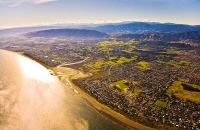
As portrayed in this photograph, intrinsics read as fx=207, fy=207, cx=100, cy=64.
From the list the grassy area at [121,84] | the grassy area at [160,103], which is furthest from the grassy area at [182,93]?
the grassy area at [121,84]

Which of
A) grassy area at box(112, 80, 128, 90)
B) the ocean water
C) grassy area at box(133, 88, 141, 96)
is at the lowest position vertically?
the ocean water

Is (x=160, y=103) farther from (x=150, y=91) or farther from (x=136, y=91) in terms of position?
(x=136, y=91)

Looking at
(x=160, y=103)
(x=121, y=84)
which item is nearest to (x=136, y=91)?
(x=121, y=84)

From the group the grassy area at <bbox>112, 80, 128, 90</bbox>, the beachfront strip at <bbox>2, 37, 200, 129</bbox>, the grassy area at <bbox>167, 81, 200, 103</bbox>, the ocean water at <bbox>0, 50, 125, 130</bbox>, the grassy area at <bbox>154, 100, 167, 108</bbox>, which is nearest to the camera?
the ocean water at <bbox>0, 50, 125, 130</bbox>

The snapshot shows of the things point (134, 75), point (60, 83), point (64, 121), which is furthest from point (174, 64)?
point (64, 121)

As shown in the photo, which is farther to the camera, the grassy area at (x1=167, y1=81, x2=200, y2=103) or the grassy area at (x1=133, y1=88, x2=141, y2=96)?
the grassy area at (x1=133, y1=88, x2=141, y2=96)

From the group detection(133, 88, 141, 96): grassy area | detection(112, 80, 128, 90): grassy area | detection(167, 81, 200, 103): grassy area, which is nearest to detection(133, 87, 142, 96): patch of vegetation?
detection(133, 88, 141, 96): grassy area

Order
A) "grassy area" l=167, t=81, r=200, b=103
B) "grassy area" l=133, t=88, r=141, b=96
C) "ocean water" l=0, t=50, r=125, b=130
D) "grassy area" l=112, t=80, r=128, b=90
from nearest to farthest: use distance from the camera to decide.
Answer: "ocean water" l=0, t=50, r=125, b=130, "grassy area" l=167, t=81, r=200, b=103, "grassy area" l=133, t=88, r=141, b=96, "grassy area" l=112, t=80, r=128, b=90

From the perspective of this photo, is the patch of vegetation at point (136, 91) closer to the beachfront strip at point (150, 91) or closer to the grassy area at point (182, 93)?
the beachfront strip at point (150, 91)

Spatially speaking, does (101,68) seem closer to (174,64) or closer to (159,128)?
(174,64)

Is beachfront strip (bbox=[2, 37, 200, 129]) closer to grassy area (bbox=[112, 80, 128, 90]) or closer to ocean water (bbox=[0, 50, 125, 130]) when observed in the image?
grassy area (bbox=[112, 80, 128, 90])

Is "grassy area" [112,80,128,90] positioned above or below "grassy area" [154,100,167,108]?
above
